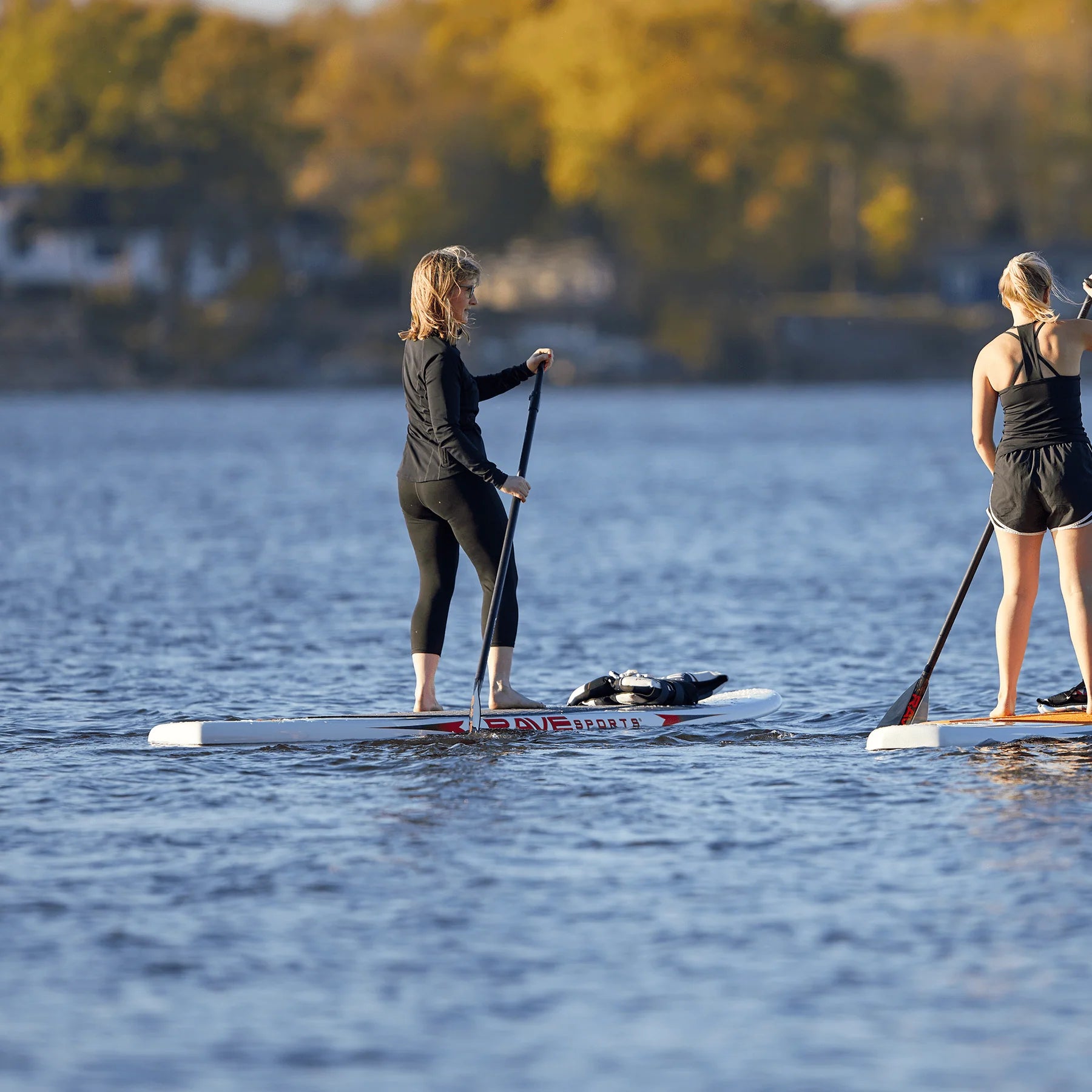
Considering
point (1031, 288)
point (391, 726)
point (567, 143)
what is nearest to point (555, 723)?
point (391, 726)

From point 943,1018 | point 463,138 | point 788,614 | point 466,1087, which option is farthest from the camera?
point 463,138

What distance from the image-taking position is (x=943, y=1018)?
589 centimetres

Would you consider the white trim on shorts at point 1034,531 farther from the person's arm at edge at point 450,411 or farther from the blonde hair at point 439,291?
the blonde hair at point 439,291

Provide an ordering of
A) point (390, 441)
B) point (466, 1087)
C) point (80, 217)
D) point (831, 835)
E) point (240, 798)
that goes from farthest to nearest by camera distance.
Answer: point (80, 217), point (390, 441), point (240, 798), point (831, 835), point (466, 1087)

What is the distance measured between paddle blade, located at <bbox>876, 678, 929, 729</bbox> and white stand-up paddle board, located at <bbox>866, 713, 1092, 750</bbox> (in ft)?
0.69

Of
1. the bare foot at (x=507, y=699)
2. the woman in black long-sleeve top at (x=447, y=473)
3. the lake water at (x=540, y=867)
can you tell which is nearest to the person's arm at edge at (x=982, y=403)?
the lake water at (x=540, y=867)

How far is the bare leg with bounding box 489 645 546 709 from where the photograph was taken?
33.3 feet

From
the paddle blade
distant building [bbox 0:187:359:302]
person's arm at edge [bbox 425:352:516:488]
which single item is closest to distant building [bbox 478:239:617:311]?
distant building [bbox 0:187:359:302]

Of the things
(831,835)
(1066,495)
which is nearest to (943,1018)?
(831,835)

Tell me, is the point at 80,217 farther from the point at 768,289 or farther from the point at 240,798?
the point at 240,798

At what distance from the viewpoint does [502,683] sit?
33.6 feet

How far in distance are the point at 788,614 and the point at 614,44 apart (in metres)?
87.1

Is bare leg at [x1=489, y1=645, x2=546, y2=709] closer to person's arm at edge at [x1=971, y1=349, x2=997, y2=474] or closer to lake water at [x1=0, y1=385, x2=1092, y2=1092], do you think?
lake water at [x1=0, y1=385, x2=1092, y2=1092]

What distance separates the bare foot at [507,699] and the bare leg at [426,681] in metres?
0.28
